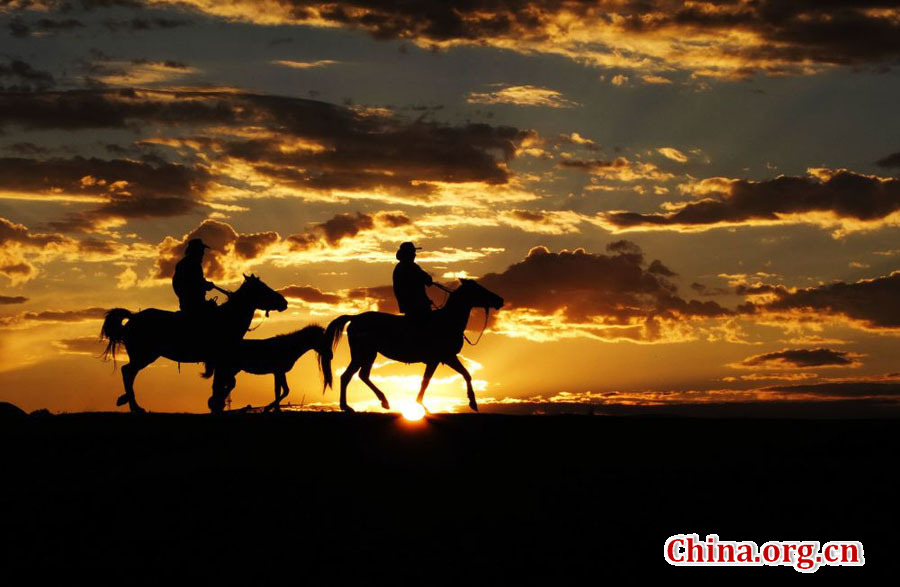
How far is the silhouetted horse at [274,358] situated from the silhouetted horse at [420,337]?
4.34 ft

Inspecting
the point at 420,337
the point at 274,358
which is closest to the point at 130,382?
the point at 274,358

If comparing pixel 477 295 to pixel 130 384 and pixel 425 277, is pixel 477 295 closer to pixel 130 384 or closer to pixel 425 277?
pixel 425 277

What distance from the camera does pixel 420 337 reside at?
92.4 feet

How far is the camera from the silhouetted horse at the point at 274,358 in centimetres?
2864

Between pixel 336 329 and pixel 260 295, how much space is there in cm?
200

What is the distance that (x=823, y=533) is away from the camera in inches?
669

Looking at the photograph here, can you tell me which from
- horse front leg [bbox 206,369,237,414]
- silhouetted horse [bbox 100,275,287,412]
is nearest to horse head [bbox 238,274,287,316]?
silhouetted horse [bbox 100,275,287,412]

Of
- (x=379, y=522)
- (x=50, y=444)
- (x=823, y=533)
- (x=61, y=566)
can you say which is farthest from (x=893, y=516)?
(x=50, y=444)

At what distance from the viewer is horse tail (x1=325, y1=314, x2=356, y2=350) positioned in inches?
1163

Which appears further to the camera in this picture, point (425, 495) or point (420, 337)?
point (420, 337)

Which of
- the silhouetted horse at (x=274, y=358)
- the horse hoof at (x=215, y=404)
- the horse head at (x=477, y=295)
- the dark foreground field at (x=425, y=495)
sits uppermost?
the horse head at (x=477, y=295)

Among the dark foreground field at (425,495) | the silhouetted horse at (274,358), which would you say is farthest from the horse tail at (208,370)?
the dark foreground field at (425,495)

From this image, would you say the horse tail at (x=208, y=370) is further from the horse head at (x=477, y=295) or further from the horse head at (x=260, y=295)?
the horse head at (x=477, y=295)

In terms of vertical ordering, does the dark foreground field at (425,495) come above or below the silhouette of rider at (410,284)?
below
